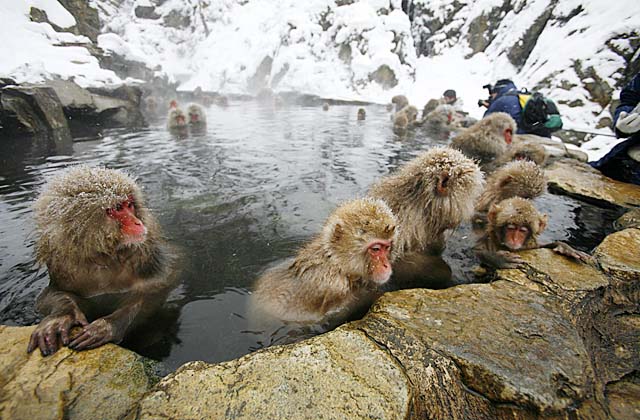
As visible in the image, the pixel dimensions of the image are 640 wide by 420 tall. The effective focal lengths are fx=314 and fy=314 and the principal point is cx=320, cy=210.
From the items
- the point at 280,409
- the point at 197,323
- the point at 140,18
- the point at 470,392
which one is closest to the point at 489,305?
the point at 470,392

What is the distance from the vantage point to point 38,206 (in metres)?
1.91

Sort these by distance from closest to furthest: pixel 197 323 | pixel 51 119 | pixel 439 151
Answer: pixel 197 323 < pixel 439 151 < pixel 51 119

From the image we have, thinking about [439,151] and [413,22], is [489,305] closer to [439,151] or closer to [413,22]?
[439,151]

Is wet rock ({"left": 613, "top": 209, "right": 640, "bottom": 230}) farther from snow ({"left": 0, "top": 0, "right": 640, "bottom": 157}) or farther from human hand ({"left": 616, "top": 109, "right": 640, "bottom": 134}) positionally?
snow ({"left": 0, "top": 0, "right": 640, "bottom": 157})

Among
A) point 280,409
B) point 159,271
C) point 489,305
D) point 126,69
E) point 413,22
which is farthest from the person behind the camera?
point 413,22

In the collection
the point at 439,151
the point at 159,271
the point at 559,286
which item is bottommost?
the point at 159,271

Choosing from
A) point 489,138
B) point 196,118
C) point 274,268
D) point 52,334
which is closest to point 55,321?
point 52,334

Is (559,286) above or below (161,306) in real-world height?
above

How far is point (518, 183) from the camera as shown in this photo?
10.8ft

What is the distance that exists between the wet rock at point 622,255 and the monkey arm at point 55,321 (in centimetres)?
326

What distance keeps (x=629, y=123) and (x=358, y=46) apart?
2234cm

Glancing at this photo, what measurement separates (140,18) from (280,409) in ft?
156

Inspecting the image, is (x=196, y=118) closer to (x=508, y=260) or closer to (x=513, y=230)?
(x=513, y=230)

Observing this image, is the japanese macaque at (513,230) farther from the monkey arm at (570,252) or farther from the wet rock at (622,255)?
the wet rock at (622,255)
